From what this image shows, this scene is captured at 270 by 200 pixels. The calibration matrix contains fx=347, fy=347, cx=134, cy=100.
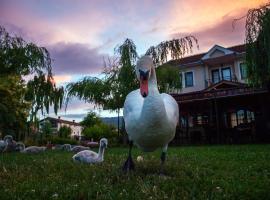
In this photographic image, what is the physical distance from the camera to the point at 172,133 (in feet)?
17.5

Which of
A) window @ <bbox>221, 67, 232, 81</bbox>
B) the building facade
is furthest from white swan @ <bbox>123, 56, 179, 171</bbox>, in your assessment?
window @ <bbox>221, 67, 232, 81</bbox>

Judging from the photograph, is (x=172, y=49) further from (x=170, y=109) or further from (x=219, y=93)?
(x=170, y=109)

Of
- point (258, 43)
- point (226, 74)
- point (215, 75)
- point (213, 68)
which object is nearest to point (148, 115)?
point (258, 43)

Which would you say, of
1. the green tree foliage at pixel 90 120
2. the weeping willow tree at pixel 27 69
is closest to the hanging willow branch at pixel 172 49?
the weeping willow tree at pixel 27 69

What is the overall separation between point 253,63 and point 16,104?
71.5ft

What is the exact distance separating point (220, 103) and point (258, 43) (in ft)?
47.8

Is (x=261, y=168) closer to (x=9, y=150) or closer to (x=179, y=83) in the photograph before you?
(x=9, y=150)

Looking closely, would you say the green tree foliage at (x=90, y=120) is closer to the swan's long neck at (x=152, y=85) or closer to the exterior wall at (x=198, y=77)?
the exterior wall at (x=198, y=77)

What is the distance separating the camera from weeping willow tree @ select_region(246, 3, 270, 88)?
41.2 feet

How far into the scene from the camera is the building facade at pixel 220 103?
75.6 ft

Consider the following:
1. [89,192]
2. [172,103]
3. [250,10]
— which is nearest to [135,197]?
[89,192]

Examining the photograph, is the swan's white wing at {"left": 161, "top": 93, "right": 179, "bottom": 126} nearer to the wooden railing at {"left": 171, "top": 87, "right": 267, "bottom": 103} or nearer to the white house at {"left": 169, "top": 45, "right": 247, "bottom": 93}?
the wooden railing at {"left": 171, "top": 87, "right": 267, "bottom": 103}

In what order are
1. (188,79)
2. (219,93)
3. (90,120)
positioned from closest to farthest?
(219,93) → (188,79) → (90,120)

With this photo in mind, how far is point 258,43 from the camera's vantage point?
1374 centimetres
